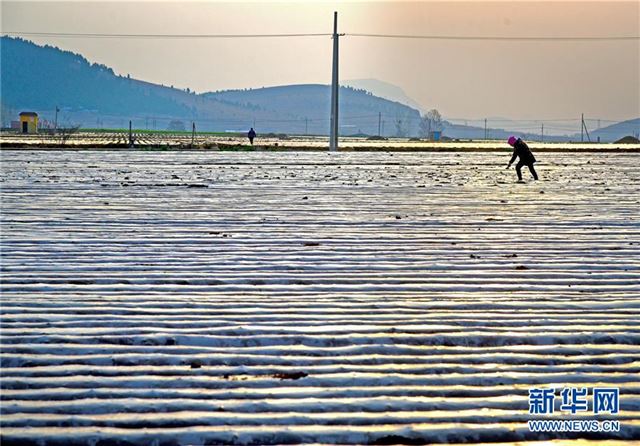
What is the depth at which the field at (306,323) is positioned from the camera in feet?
10.7

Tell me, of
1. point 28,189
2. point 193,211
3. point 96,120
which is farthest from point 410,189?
point 96,120

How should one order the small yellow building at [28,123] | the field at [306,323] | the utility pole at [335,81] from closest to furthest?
the field at [306,323]
the utility pole at [335,81]
the small yellow building at [28,123]

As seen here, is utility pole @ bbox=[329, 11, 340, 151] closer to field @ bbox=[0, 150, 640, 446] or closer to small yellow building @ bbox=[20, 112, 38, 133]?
field @ bbox=[0, 150, 640, 446]

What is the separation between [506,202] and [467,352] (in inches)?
268

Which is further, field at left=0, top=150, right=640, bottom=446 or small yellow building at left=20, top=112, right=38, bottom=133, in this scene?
small yellow building at left=20, top=112, right=38, bottom=133

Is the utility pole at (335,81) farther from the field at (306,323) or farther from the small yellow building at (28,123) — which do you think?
the small yellow building at (28,123)

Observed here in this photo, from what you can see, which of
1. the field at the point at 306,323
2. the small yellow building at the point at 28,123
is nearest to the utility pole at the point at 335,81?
the field at the point at 306,323

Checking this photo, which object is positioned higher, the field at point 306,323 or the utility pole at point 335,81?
the utility pole at point 335,81

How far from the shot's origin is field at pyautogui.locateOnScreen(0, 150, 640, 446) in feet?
10.7

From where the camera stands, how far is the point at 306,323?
4414mm

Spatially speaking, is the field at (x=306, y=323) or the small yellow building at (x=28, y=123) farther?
the small yellow building at (x=28, y=123)

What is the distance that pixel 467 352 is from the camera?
402 centimetres

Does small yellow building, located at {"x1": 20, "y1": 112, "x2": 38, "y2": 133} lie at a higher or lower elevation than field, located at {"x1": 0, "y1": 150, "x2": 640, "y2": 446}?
higher

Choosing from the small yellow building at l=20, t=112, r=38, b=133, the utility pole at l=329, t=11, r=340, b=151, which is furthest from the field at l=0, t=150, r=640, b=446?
the small yellow building at l=20, t=112, r=38, b=133
